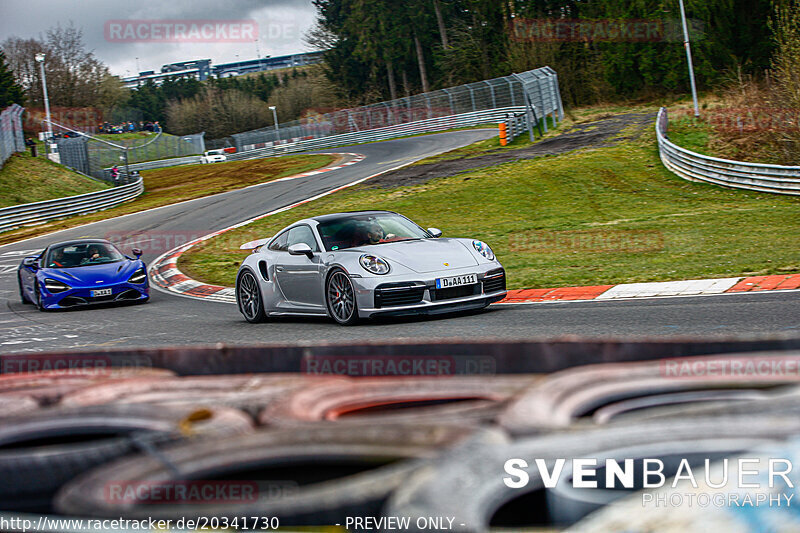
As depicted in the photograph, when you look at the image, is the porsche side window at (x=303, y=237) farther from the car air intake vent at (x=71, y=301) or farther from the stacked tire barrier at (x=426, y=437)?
the stacked tire barrier at (x=426, y=437)

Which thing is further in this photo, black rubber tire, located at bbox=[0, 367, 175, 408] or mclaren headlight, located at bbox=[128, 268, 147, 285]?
mclaren headlight, located at bbox=[128, 268, 147, 285]

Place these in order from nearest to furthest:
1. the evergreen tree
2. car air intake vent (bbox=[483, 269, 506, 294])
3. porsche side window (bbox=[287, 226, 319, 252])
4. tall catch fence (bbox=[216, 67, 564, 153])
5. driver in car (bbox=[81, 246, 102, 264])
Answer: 1. car air intake vent (bbox=[483, 269, 506, 294])
2. porsche side window (bbox=[287, 226, 319, 252])
3. driver in car (bbox=[81, 246, 102, 264])
4. tall catch fence (bbox=[216, 67, 564, 153])
5. the evergreen tree

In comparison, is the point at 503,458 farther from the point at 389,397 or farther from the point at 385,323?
the point at 385,323

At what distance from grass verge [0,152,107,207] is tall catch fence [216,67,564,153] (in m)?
22.1

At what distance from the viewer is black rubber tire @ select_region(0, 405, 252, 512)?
2.54m

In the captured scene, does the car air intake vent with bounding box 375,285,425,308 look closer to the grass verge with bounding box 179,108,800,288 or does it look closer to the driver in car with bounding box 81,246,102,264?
the grass verge with bounding box 179,108,800,288

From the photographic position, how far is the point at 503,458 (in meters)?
2.27

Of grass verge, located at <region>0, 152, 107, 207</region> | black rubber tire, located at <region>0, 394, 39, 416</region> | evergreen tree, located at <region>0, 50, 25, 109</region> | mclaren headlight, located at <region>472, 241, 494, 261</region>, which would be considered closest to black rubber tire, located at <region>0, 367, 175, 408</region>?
black rubber tire, located at <region>0, 394, 39, 416</region>

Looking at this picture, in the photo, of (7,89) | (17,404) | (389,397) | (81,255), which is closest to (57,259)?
(81,255)

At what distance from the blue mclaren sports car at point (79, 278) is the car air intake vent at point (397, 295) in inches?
279

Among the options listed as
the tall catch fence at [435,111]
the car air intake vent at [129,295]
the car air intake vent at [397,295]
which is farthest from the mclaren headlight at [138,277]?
the tall catch fence at [435,111]

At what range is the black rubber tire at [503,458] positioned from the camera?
2047mm

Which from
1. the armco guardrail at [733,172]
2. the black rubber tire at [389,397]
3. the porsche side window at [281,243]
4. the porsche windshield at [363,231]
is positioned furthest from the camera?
the armco guardrail at [733,172]

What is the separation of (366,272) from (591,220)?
11.4 m
